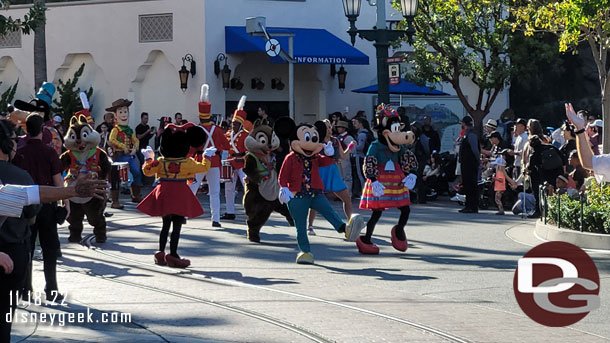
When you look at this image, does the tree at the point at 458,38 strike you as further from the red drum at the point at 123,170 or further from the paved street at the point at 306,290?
the paved street at the point at 306,290

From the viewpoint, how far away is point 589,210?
13117mm

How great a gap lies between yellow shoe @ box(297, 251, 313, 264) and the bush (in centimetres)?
366

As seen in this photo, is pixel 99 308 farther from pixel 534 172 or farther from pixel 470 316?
pixel 534 172

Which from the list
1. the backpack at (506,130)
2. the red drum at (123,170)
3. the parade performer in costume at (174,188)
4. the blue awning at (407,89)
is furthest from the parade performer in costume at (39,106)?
the blue awning at (407,89)

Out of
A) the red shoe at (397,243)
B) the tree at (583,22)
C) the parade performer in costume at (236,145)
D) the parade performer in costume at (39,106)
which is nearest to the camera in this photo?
the parade performer in costume at (39,106)

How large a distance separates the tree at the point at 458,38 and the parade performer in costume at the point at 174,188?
14001 mm

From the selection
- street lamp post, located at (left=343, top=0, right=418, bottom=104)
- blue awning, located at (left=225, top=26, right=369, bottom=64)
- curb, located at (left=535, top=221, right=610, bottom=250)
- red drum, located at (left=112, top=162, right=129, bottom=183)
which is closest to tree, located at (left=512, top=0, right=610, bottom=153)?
street lamp post, located at (left=343, top=0, right=418, bottom=104)

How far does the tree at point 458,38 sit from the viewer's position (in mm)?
25062

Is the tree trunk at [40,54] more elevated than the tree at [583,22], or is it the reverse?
the tree trunk at [40,54]

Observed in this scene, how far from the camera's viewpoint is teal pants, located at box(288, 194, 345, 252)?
39.3 feet

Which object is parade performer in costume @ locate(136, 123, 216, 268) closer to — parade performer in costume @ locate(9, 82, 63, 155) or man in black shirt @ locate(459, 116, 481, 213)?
parade performer in costume @ locate(9, 82, 63, 155)

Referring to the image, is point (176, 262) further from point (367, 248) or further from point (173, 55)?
point (173, 55)

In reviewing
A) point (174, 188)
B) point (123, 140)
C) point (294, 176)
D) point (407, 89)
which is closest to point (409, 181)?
point (294, 176)

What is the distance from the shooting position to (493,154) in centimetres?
1892
